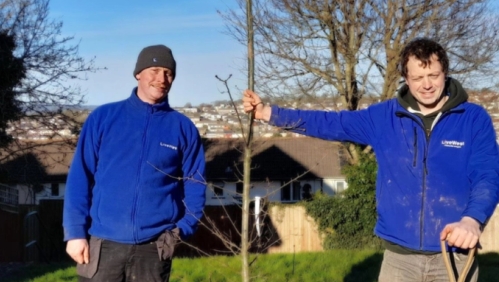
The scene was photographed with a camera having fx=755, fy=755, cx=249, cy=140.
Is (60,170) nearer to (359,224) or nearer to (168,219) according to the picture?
(359,224)

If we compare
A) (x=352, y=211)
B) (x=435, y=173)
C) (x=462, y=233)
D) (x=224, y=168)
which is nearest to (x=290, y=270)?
(x=435, y=173)

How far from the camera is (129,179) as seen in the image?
417 centimetres

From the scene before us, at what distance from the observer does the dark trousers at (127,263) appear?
13.5ft

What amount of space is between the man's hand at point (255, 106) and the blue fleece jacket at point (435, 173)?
69 cm

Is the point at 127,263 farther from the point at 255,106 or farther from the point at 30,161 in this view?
the point at 30,161

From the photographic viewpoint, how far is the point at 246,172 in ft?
13.8

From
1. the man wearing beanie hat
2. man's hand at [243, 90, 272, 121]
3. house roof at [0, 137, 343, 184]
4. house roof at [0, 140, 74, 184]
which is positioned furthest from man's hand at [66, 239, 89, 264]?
house roof at [0, 137, 343, 184]

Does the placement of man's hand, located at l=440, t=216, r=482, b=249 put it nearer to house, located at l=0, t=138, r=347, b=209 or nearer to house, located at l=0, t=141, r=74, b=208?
house, located at l=0, t=141, r=74, b=208

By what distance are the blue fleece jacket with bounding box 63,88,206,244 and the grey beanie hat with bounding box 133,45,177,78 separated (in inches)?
7.5

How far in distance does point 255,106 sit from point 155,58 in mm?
656

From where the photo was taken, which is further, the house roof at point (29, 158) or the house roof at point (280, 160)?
the house roof at point (280, 160)

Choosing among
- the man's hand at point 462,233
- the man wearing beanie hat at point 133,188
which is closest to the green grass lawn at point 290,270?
the man wearing beanie hat at point 133,188

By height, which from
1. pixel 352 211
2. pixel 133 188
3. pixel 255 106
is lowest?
pixel 352 211

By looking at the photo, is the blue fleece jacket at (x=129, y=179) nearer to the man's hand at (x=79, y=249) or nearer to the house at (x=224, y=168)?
the man's hand at (x=79, y=249)
